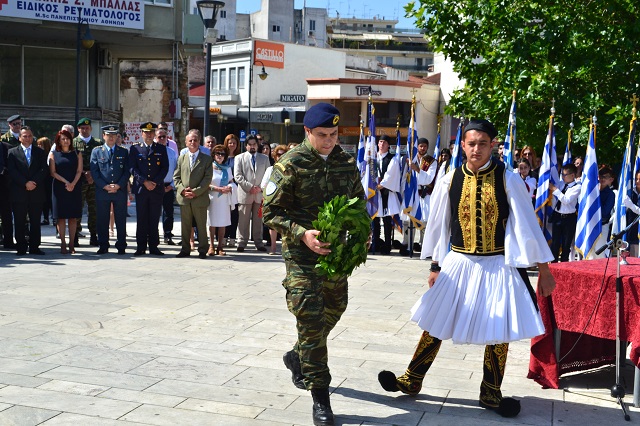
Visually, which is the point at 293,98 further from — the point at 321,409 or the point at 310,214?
the point at 321,409

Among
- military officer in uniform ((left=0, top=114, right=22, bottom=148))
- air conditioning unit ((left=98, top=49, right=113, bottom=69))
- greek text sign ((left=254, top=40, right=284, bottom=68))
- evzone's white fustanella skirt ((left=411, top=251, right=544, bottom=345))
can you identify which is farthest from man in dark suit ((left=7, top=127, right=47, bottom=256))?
greek text sign ((left=254, top=40, right=284, bottom=68))

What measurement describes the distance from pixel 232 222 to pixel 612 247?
10.1 m

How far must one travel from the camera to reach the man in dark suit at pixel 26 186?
13609mm

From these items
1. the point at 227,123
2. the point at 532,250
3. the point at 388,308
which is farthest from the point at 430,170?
the point at 227,123

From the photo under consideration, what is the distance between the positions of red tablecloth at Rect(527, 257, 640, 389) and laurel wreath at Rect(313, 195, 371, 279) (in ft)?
6.05

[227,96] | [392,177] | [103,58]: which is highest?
[227,96]

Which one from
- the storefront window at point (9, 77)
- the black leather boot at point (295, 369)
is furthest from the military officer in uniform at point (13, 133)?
the storefront window at point (9, 77)

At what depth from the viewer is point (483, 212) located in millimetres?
5992

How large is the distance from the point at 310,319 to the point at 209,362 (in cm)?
164

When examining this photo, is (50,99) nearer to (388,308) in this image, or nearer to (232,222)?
(232,222)

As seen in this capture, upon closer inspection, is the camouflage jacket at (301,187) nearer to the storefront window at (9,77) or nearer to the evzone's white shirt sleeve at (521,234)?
the evzone's white shirt sleeve at (521,234)

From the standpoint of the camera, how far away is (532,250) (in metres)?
5.78

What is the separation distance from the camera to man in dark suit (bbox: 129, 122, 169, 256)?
13961mm

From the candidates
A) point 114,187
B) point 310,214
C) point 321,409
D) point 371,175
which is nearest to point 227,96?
point 371,175
